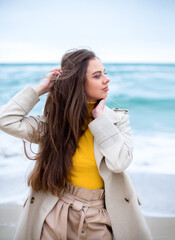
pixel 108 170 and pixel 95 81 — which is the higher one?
pixel 95 81

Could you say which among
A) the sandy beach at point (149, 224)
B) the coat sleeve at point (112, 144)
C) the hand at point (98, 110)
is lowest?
the sandy beach at point (149, 224)

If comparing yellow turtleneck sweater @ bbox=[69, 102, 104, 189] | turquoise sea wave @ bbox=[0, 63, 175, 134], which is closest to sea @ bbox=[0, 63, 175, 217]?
turquoise sea wave @ bbox=[0, 63, 175, 134]

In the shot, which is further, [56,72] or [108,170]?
[56,72]

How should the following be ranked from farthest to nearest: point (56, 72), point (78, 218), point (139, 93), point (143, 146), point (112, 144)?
point (139, 93) < point (143, 146) < point (56, 72) < point (78, 218) < point (112, 144)

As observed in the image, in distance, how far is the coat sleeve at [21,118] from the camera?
204cm

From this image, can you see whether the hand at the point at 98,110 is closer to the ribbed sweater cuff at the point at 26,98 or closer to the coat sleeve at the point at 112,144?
the coat sleeve at the point at 112,144

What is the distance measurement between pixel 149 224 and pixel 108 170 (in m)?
1.55

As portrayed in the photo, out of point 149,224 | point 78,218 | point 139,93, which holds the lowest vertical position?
point 139,93

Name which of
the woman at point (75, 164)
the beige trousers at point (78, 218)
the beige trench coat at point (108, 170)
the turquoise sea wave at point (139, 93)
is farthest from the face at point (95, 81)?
the turquoise sea wave at point (139, 93)

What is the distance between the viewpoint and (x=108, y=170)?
199 centimetres

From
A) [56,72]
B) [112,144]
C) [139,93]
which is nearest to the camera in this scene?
[112,144]

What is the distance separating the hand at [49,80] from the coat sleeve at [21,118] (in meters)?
0.06

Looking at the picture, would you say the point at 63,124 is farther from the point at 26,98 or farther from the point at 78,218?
the point at 78,218

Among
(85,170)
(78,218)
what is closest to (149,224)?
(78,218)
